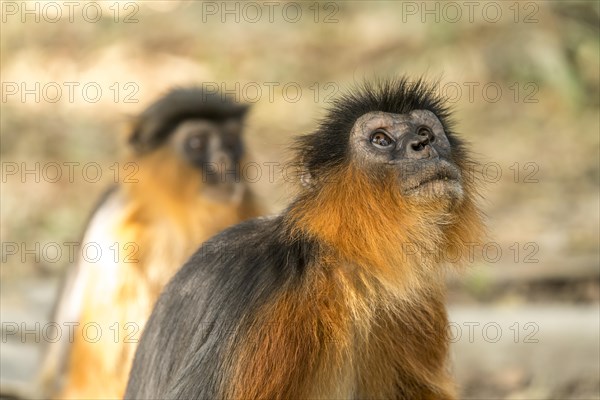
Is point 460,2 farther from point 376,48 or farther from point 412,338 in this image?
point 412,338

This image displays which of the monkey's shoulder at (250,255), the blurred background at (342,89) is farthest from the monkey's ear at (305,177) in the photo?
the blurred background at (342,89)

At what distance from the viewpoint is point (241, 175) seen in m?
9.09

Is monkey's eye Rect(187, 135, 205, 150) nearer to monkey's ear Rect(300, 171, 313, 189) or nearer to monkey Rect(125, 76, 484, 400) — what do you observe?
monkey Rect(125, 76, 484, 400)

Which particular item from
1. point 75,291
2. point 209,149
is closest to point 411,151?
point 209,149

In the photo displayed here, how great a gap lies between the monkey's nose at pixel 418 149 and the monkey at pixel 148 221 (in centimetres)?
362

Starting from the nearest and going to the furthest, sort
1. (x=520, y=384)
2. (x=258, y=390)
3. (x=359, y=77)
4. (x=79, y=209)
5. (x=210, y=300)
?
(x=258, y=390) < (x=210, y=300) < (x=520, y=384) < (x=79, y=209) < (x=359, y=77)

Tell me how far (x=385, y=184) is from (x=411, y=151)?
232 mm

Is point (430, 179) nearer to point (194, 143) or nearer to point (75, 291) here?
point (194, 143)

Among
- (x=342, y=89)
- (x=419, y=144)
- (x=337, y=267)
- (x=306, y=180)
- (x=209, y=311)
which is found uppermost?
(x=342, y=89)

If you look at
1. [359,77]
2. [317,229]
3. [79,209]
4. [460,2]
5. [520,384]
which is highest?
[460,2]

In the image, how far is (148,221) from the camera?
29.0 ft

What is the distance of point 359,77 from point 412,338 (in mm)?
11204

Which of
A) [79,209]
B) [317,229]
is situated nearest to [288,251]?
[317,229]

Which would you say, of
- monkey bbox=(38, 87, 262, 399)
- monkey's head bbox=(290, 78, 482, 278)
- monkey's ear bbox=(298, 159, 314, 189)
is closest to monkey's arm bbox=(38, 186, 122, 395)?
monkey bbox=(38, 87, 262, 399)
